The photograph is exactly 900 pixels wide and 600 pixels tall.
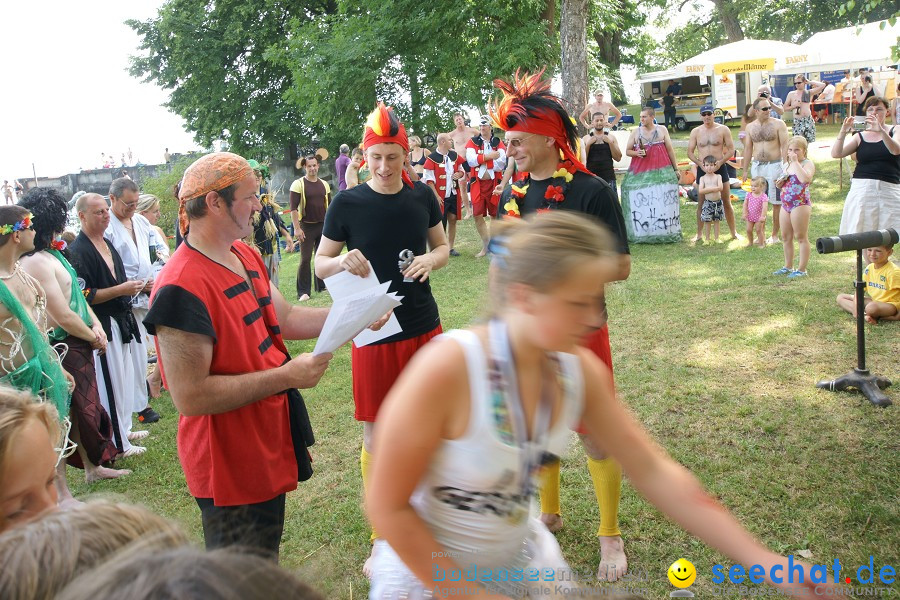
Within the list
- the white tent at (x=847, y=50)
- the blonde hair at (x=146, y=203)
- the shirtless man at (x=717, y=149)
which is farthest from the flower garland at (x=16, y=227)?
the white tent at (x=847, y=50)

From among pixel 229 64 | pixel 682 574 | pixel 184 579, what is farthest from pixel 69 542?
pixel 229 64

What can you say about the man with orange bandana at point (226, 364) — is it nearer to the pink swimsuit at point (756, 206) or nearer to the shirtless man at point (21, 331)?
the shirtless man at point (21, 331)

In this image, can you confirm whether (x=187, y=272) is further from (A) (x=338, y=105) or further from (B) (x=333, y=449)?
(A) (x=338, y=105)

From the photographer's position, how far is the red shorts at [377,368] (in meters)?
3.78

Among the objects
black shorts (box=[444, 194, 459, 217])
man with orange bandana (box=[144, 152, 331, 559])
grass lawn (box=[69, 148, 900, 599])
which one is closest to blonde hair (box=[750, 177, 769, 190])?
grass lawn (box=[69, 148, 900, 599])

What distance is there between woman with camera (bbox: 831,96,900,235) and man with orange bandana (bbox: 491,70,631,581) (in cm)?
524

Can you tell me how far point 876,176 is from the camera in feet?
24.5

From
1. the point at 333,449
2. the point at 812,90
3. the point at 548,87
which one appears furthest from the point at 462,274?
the point at 812,90

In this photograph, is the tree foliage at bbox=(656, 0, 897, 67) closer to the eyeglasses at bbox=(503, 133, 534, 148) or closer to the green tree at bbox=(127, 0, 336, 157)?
the green tree at bbox=(127, 0, 336, 157)

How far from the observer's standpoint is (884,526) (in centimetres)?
356

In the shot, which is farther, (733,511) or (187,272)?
(733,511)

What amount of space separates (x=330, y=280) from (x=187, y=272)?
1009mm

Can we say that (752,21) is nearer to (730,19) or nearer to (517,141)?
(730,19)

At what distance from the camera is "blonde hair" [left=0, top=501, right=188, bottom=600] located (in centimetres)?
102
